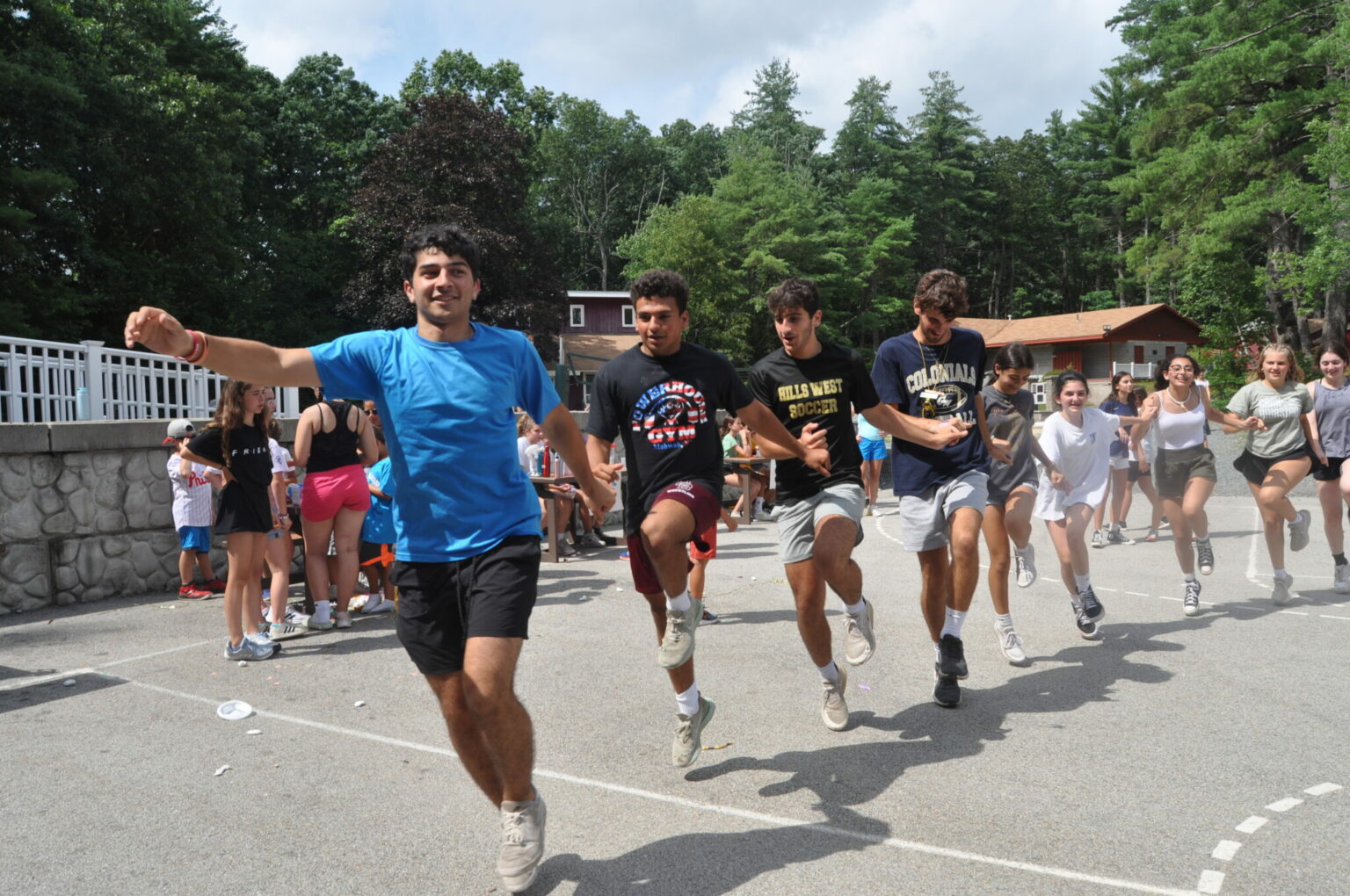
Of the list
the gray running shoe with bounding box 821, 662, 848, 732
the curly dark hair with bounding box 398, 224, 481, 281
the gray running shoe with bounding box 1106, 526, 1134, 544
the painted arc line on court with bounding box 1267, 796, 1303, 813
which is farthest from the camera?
the gray running shoe with bounding box 1106, 526, 1134, 544

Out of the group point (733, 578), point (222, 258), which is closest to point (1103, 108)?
point (222, 258)

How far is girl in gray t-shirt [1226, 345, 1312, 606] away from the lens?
8.44 metres

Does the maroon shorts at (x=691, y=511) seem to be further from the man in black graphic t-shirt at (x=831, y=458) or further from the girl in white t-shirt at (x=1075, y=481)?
the girl in white t-shirt at (x=1075, y=481)

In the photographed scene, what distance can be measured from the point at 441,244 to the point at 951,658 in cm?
340

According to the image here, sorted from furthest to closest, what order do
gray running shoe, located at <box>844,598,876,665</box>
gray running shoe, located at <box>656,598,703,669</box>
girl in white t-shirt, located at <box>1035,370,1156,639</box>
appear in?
girl in white t-shirt, located at <box>1035,370,1156,639</box> < gray running shoe, located at <box>844,598,876,665</box> < gray running shoe, located at <box>656,598,703,669</box>

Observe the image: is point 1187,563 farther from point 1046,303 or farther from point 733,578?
point 1046,303

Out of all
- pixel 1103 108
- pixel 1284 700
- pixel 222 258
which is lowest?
pixel 1284 700

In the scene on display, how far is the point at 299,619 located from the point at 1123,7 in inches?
2294

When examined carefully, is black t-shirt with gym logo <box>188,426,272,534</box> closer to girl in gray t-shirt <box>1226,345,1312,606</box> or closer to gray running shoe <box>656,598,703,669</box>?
gray running shoe <box>656,598,703,669</box>

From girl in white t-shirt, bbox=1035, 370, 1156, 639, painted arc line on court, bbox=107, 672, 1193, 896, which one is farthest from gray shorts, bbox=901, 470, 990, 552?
painted arc line on court, bbox=107, 672, 1193, 896

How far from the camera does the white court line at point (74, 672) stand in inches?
244

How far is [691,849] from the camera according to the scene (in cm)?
361

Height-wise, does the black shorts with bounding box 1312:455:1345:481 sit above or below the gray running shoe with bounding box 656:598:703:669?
above

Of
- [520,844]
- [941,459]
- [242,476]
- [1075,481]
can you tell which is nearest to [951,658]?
[941,459]
